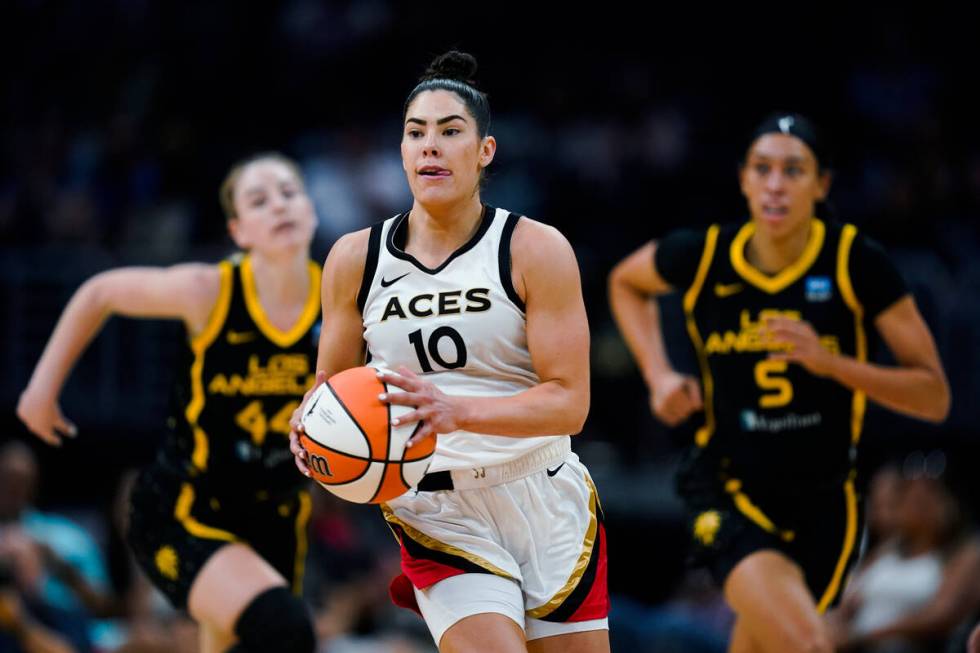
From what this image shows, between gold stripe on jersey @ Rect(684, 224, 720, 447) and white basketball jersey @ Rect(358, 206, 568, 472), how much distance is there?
168cm

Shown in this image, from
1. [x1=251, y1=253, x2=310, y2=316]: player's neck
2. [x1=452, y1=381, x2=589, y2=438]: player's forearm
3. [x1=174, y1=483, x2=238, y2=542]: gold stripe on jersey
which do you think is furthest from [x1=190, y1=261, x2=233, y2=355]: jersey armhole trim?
[x1=452, y1=381, x2=589, y2=438]: player's forearm

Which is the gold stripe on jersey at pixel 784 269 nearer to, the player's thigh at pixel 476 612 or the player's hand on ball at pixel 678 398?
the player's hand on ball at pixel 678 398

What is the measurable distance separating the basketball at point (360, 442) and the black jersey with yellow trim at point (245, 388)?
175 cm

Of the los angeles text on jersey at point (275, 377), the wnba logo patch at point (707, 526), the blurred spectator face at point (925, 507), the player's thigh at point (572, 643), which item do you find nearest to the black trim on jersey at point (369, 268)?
the player's thigh at point (572, 643)

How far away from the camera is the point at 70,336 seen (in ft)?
19.6

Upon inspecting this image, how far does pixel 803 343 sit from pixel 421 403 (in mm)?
1959

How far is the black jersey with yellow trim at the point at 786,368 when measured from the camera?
19.2 feet

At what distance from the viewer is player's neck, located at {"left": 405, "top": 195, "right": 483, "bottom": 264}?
15.1ft

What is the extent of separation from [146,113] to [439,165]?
9.61 meters

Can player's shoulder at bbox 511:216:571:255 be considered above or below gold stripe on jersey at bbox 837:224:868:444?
above

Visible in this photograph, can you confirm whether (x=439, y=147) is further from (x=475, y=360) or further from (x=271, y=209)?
(x=271, y=209)

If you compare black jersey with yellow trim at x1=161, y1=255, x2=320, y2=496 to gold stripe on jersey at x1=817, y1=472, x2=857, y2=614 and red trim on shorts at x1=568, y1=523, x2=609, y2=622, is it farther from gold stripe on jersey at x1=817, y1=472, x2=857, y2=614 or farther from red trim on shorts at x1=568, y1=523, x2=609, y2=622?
gold stripe on jersey at x1=817, y1=472, x2=857, y2=614

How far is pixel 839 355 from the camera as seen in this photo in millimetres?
5680

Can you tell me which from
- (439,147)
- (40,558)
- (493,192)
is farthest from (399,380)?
(493,192)
